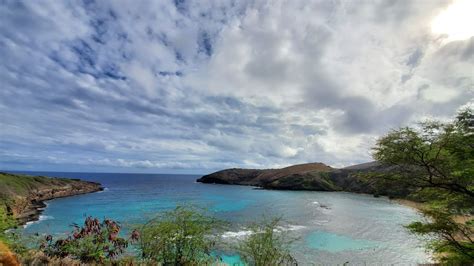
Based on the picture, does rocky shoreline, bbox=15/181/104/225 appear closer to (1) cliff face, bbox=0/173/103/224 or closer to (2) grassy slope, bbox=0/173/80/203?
(1) cliff face, bbox=0/173/103/224

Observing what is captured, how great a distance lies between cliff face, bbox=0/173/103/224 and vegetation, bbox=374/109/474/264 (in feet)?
141

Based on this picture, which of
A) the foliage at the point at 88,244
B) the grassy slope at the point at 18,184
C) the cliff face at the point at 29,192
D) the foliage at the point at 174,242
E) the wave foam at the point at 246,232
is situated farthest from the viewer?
the grassy slope at the point at 18,184

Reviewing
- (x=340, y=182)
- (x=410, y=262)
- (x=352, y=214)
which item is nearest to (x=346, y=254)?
(x=410, y=262)

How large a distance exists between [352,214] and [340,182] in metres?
84.0

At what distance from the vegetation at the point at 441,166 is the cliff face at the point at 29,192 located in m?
43.1

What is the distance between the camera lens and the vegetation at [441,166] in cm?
1527

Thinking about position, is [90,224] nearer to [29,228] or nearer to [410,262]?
[410,262]

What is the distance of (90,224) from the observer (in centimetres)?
1215

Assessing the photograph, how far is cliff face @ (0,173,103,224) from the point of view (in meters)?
54.9

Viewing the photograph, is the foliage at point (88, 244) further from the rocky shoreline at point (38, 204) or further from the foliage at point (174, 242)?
the rocky shoreline at point (38, 204)

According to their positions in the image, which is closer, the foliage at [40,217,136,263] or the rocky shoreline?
the foliage at [40,217,136,263]

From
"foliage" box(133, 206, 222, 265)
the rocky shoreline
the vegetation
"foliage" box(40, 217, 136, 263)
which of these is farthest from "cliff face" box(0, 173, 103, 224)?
the vegetation

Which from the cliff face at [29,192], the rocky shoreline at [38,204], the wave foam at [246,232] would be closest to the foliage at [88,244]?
the wave foam at [246,232]

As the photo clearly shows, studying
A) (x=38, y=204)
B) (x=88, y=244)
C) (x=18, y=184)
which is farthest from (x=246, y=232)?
(x=18, y=184)
